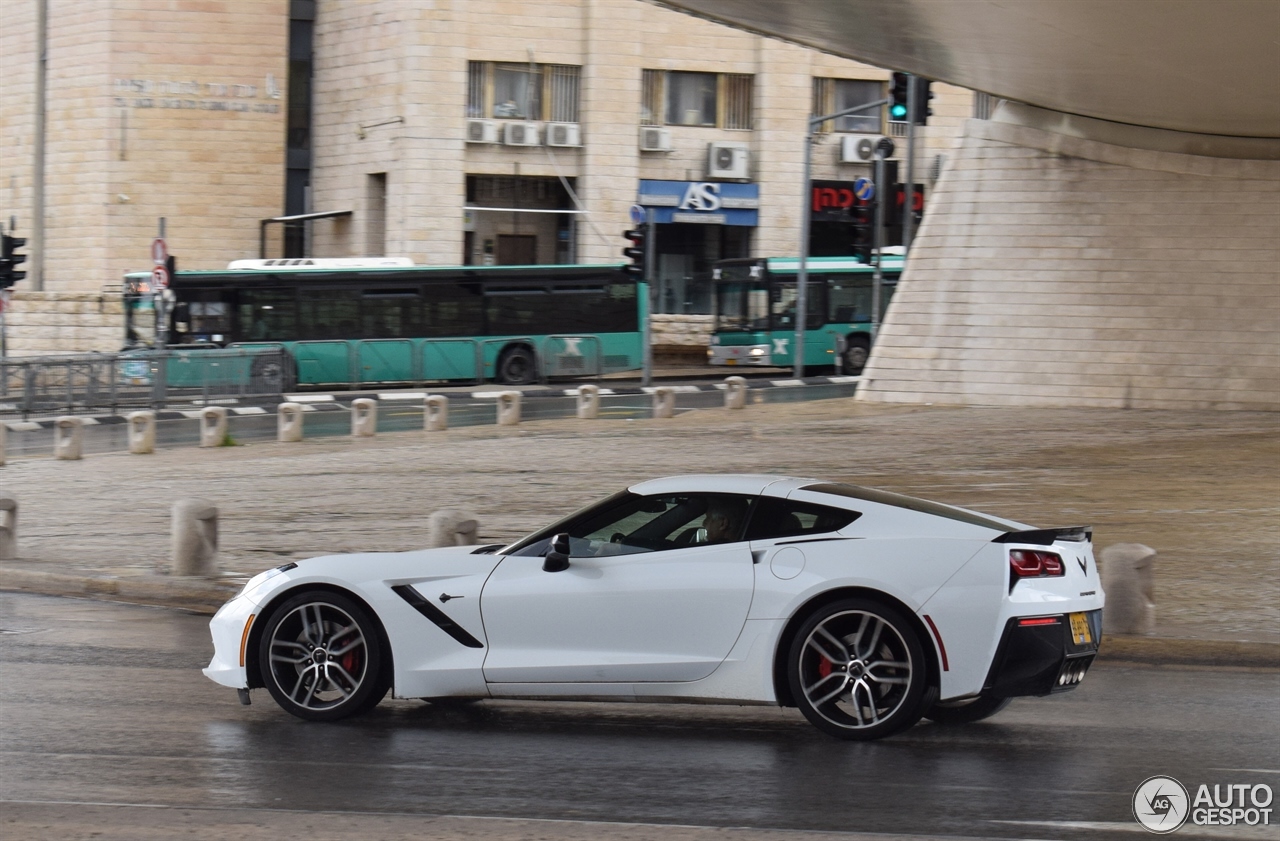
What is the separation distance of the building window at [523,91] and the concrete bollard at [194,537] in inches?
1560

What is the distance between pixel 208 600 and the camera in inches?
437

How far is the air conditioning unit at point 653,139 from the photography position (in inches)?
2021

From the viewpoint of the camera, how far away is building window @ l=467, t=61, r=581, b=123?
50125 millimetres

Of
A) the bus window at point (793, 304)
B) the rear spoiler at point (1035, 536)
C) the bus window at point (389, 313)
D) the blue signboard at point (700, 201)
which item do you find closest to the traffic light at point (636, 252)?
the bus window at point (389, 313)

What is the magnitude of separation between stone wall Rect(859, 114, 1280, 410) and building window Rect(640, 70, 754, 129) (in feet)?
78.6

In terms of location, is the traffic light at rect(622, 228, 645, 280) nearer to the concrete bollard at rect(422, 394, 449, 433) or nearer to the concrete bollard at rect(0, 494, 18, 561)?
the concrete bollard at rect(422, 394, 449, 433)

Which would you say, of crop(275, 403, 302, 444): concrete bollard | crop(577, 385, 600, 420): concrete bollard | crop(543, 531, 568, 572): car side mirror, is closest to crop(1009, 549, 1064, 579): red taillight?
crop(543, 531, 568, 572): car side mirror

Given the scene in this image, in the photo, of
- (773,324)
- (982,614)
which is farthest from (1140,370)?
(982,614)

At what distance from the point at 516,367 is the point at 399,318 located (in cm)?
331

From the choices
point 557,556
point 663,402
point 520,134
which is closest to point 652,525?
point 557,556

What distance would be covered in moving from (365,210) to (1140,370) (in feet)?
99.9

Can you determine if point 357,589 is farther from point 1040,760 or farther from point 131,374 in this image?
point 131,374

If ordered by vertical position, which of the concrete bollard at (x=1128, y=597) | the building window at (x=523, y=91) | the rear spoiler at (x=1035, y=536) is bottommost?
the concrete bollard at (x=1128, y=597)

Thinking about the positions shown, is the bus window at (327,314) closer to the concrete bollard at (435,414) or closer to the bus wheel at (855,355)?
the concrete bollard at (435,414)
